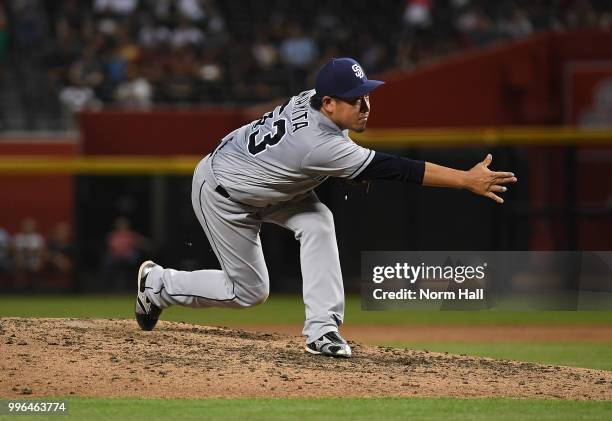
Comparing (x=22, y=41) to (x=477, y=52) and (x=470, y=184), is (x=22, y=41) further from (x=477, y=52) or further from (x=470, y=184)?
(x=470, y=184)

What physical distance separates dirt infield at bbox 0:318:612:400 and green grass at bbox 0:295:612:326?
11.2 ft

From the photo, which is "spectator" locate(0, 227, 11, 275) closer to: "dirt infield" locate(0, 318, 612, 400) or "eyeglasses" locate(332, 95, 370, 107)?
"dirt infield" locate(0, 318, 612, 400)

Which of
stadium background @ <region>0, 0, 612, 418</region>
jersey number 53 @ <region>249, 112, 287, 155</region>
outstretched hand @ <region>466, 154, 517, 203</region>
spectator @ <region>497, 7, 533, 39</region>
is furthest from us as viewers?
spectator @ <region>497, 7, 533, 39</region>

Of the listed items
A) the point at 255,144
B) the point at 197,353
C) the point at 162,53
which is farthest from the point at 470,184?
the point at 162,53

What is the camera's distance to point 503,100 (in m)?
15.0

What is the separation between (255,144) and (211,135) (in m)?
10.3

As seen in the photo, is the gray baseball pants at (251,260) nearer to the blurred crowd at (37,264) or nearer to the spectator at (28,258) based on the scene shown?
the blurred crowd at (37,264)

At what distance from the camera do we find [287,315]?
37.2ft

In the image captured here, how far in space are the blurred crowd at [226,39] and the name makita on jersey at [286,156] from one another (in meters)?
10.3

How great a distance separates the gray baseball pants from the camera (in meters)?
6.23

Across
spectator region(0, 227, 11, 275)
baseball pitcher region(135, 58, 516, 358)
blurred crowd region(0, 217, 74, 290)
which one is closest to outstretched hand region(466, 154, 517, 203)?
baseball pitcher region(135, 58, 516, 358)

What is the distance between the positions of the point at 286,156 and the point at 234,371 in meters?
1.16

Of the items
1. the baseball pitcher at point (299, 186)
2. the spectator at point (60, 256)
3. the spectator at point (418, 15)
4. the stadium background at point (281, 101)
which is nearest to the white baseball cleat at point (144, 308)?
the baseball pitcher at point (299, 186)

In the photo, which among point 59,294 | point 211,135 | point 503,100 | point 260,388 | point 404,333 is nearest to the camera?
point 260,388
